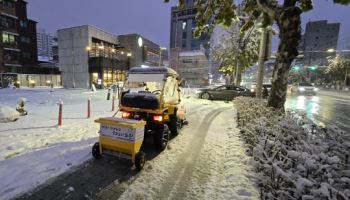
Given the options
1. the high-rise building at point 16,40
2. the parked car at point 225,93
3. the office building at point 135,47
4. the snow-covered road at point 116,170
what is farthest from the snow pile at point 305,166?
the high-rise building at point 16,40

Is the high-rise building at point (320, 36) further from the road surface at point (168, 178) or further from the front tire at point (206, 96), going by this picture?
the road surface at point (168, 178)

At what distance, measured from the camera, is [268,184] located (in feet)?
9.42

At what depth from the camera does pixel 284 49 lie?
6.21 m

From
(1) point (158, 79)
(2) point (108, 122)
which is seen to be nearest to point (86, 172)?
(2) point (108, 122)

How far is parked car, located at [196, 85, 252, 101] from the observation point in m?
18.2

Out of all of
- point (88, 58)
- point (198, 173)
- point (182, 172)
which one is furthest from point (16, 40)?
point (198, 173)

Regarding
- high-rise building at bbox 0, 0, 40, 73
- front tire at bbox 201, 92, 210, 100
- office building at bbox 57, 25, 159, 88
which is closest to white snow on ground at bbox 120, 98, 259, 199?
front tire at bbox 201, 92, 210, 100

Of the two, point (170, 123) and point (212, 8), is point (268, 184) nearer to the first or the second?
point (170, 123)

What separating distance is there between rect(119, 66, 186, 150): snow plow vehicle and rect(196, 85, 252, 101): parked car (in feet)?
40.5

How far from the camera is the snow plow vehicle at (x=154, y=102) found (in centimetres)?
570

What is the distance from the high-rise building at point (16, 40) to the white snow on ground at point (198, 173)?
40.6 meters

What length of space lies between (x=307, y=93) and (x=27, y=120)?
98.4 ft

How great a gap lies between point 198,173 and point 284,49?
4.60 meters

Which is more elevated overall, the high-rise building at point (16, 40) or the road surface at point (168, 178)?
the high-rise building at point (16, 40)
